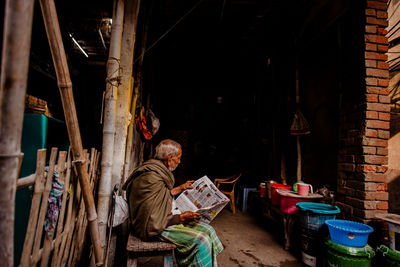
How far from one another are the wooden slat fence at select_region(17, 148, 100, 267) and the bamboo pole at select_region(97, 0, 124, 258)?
0.13 metres

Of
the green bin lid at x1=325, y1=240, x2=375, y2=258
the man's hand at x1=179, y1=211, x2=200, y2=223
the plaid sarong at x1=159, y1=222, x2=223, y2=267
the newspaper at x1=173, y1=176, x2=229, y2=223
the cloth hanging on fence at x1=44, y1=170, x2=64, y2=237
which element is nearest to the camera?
the cloth hanging on fence at x1=44, y1=170, x2=64, y2=237

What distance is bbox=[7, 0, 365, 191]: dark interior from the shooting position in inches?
132

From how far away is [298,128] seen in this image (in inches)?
167

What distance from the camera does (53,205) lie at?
146 centimetres

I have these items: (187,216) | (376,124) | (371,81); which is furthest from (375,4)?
(187,216)

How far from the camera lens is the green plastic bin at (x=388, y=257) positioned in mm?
2107

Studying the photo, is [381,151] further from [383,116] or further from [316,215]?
[316,215]

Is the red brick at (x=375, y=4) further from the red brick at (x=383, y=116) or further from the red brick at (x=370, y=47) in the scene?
the red brick at (x=383, y=116)

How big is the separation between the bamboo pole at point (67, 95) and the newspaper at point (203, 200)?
3.00 ft

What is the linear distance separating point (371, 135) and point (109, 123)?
3477mm

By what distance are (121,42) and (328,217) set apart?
363 cm

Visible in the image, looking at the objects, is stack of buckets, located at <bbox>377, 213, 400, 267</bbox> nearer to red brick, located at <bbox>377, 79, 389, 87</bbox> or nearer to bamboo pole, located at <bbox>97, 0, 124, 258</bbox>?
red brick, located at <bbox>377, 79, 389, 87</bbox>

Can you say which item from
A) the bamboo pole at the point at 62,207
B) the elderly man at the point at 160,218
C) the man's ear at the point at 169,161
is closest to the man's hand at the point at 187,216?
the elderly man at the point at 160,218

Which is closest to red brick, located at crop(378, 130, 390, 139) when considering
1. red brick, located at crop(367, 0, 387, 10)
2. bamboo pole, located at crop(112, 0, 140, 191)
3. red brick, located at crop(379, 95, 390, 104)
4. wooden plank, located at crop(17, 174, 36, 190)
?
red brick, located at crop(379, 95, 390, 104)
